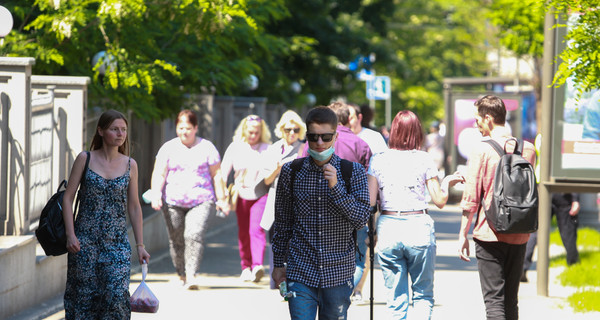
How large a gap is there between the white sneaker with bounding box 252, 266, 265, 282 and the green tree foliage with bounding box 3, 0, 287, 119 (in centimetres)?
217

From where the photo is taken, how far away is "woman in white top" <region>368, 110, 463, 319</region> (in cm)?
682

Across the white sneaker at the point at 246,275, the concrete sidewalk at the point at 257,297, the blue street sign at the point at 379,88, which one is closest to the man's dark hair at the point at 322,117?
the concrete sidewalk at the point at 257,297

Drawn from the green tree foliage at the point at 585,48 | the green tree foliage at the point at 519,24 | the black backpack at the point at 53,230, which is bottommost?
the black backpack at the point at 53,230

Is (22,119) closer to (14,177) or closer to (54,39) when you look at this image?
(14,177)

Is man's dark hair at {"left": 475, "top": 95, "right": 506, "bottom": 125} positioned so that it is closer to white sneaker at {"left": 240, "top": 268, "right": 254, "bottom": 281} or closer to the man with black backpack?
the man with black backpack

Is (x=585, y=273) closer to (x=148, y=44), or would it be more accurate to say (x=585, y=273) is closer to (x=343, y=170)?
(x=148, y=44)

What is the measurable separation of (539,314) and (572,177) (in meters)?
1.52

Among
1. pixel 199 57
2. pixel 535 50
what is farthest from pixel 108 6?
pixel 535 50

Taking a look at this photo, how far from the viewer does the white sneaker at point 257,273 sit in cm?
1094

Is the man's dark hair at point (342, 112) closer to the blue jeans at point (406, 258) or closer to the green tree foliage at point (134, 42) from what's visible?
the blue jeans at point (406, 258)

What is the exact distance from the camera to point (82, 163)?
6121mm

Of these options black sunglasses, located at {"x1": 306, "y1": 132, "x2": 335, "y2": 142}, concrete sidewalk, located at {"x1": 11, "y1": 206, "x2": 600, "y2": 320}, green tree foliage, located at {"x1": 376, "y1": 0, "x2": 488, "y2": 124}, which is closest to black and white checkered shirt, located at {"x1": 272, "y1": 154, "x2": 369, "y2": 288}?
black sunglasses, located at {"x1": 306, "y1": 132, "x2": 335, "y2": 142}

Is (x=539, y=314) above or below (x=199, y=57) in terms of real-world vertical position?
below

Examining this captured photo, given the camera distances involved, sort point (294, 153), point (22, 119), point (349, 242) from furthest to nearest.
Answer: point (294, 153) < point (22, 119) < point (349, 242)
